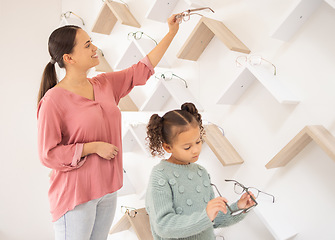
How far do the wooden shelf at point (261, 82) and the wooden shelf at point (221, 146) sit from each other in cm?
17

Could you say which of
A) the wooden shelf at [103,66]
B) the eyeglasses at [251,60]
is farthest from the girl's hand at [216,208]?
the wooden shelf at [103,66]

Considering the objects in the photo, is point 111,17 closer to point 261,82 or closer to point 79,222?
point 261,82

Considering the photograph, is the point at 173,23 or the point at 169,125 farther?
the point at 173,23

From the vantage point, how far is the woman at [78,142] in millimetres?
1253

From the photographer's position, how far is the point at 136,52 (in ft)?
6.80

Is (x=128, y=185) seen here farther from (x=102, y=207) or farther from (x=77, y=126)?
(x=77, y=126)

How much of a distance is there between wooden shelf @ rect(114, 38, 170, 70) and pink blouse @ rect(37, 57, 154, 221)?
2.04 ft

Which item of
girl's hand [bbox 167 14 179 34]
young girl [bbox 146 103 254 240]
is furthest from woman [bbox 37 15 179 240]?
girl's hand [bbox 167 14 179 34]

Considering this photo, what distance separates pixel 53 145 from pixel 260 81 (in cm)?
83

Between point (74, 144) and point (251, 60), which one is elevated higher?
point (251, 60)

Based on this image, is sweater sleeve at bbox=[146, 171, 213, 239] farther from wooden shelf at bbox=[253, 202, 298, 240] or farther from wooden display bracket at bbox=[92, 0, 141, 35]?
wooden display bracket at bbox=[92, 0, 141, 35]

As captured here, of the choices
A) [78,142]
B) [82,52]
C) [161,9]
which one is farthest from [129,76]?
[161,9]

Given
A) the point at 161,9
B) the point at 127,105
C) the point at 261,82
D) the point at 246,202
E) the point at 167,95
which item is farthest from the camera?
the point at 127,105

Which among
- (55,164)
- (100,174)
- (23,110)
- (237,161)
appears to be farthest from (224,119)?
(23,110)
